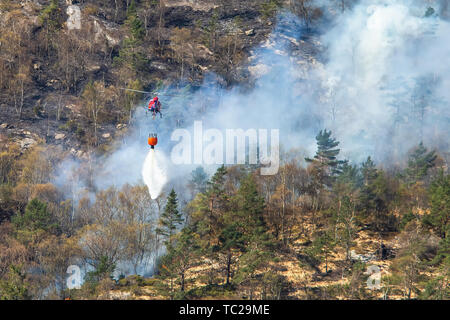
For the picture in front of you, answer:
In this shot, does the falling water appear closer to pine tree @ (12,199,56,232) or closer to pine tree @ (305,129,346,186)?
pine tree @ (12,199,56,232)

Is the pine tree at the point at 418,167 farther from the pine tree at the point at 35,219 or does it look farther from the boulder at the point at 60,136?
the boulder at the point at 60,136

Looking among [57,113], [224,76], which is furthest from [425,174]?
[57,113]

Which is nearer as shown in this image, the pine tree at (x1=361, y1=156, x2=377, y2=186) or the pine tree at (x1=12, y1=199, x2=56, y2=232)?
the pine tree at (x1=12, y1=199, x2=56, y2=232)

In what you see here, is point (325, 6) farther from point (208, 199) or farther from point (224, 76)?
point (208, 199)

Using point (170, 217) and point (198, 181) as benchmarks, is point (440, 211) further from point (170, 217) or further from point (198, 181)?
point (198, 181)

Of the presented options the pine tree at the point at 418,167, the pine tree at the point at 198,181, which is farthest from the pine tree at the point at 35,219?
the pine tree at the point at 418,167

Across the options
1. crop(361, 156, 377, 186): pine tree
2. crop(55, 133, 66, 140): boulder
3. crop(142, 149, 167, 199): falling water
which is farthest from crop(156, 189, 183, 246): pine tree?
crop(55, 133, 66, 140): boulder

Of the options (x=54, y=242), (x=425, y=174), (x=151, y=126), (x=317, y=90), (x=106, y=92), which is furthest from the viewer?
(x=317, y=90)

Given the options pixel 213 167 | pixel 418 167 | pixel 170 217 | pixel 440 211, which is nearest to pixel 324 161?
pixel 418 167
